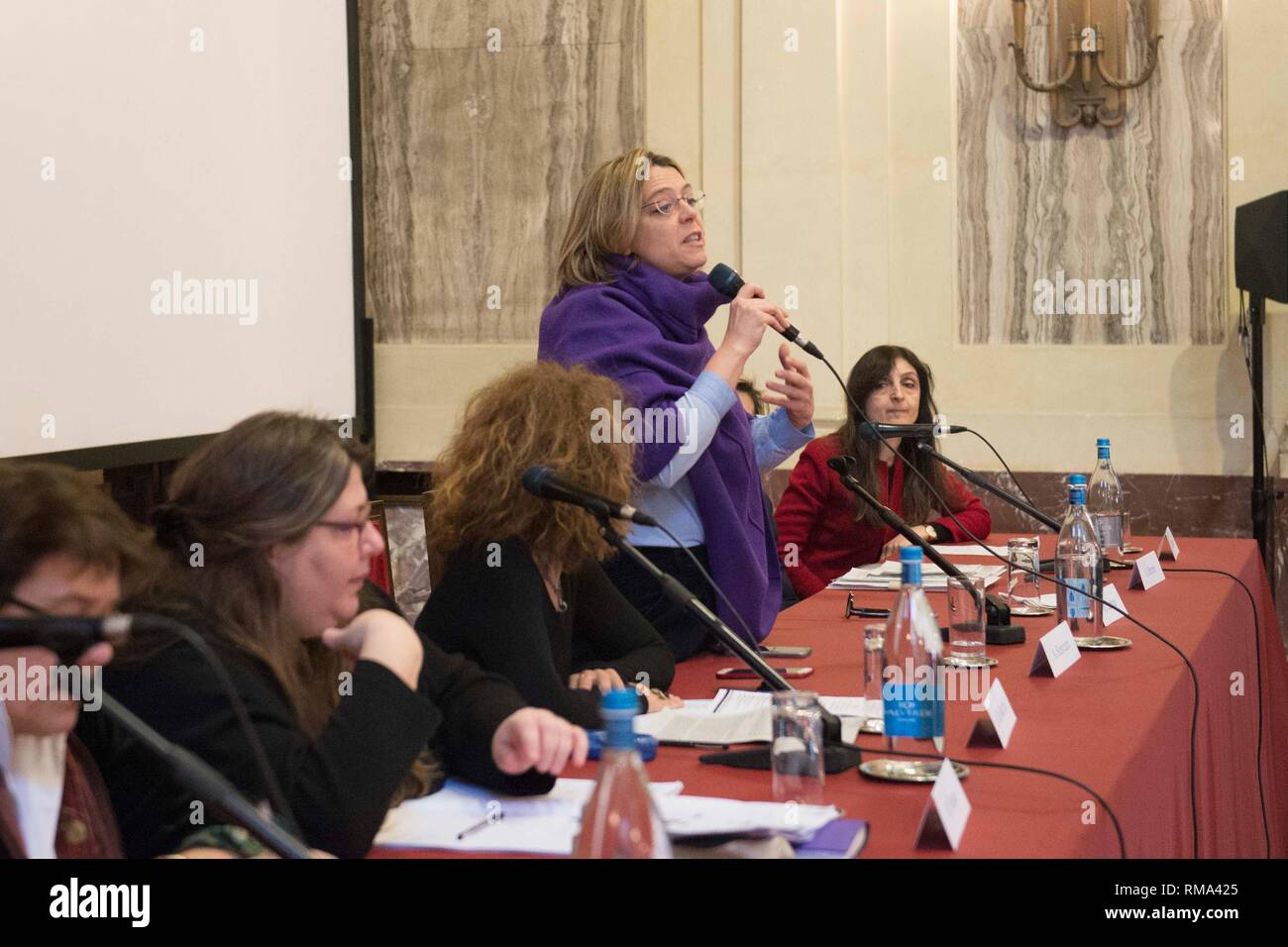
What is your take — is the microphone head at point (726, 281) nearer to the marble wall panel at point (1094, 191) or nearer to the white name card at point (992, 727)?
the white name card at point (992, 727)

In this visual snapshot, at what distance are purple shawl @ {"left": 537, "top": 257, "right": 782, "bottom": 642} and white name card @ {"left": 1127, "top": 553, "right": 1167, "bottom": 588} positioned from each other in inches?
39.7

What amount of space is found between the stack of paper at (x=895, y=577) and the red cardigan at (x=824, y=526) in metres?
0.64

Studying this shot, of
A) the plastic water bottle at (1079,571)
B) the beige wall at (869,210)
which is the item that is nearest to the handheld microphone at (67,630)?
the plastic water bottle at (1079,571)

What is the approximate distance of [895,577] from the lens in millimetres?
3684

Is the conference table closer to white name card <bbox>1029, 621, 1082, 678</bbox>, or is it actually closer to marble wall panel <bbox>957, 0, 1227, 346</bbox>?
white name card <bbox>1029, 621, 1082, 678</bbox>

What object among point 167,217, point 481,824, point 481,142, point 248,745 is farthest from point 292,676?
point 481,142

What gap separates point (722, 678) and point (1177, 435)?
11.7 ft

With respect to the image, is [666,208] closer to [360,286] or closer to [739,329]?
[739,329]

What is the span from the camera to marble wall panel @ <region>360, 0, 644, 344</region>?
5859mm

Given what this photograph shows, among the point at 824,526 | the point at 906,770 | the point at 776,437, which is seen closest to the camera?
the point at 906,770

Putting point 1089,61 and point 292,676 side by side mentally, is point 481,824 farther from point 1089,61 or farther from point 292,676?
point 1089,61

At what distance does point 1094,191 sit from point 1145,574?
8.05ft

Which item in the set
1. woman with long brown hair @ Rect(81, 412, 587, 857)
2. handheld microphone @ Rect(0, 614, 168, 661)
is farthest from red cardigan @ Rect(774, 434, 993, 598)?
handheld microphone @ Rect(0, 614, 168, 661)
